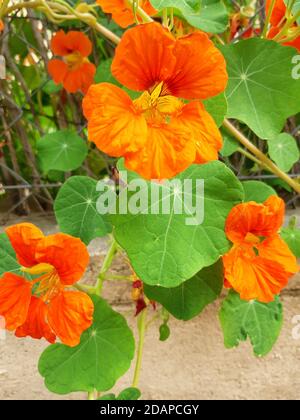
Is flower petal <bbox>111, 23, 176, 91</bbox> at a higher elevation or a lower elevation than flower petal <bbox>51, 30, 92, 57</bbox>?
higher

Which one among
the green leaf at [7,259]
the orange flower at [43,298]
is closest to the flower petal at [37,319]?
the orange flower at [43,298]

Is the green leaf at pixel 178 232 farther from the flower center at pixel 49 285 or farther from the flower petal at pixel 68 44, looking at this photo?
the flower petal at pixel 68 44

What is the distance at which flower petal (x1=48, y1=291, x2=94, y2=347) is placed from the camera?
2.59 ft

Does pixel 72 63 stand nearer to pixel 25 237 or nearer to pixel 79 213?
pixel 79 213

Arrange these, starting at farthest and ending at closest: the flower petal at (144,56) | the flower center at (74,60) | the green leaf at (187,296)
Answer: the flower center at (74,60) → the green leaf at (187,296) → the flower petal at (144,56)

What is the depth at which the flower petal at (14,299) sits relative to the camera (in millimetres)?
788

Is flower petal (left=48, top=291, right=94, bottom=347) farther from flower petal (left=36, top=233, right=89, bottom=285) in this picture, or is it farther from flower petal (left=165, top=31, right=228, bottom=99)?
flower petal (left=165, top=31, right=228, bottom=99)

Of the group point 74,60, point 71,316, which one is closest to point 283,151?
point 74,60

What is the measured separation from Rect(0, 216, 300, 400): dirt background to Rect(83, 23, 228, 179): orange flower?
2.15 feet

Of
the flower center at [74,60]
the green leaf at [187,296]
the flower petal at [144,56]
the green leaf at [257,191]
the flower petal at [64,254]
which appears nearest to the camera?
the flower petal at [144,56]

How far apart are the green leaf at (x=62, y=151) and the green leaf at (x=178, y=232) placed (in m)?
0.46

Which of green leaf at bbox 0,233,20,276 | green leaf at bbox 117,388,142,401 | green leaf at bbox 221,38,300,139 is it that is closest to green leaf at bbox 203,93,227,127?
green leaf at bbox 221,38,300,139

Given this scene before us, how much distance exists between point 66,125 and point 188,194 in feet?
2.18

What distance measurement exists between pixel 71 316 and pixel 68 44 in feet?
2.11
